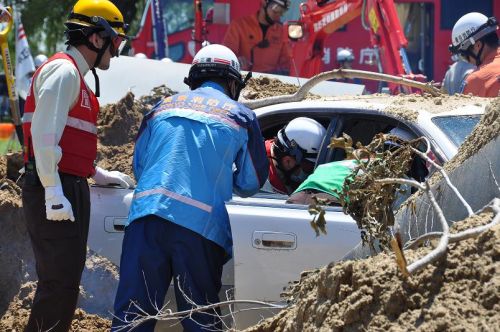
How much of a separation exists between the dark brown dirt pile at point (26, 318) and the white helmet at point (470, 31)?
4.29 metres

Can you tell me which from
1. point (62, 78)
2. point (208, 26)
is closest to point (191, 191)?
point (62, 78)

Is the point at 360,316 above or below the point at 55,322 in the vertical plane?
above

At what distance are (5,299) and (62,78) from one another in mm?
1452

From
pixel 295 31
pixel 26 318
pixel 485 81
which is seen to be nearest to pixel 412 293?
pixel 26 318

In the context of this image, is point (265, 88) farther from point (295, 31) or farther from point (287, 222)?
point (295, 31)

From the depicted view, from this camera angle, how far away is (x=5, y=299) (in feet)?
18.5

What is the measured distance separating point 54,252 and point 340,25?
747 cm

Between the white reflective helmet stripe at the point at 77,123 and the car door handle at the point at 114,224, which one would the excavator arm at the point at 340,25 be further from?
the white reflective helmet stripe at the point at 77,123

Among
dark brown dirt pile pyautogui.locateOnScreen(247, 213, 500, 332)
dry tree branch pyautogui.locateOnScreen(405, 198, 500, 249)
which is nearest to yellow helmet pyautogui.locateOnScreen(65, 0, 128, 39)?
dark brown dirt pile pyautogui.locateOnScreen(247, 213, 500, 332)

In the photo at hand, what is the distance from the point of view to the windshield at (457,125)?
5.06 meters

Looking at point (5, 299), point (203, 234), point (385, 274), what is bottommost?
point (5, 299)

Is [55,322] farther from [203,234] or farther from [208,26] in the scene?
[208,26]

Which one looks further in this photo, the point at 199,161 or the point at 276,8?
the point at 276,8

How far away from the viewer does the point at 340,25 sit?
11.8 m
